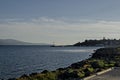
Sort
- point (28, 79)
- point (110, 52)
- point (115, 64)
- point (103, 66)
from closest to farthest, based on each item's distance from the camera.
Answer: point (28, 79)
point (103, 66)
point (115, 64)
point (110, 52)

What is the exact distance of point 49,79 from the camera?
25.9m

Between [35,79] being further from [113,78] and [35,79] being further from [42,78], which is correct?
[113,78]

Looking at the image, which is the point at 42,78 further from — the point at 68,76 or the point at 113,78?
the point at 113,78

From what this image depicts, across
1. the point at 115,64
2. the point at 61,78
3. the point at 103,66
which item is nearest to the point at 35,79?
the point at 61,78

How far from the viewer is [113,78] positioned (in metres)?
24.9

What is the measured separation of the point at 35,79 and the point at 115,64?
14047mm

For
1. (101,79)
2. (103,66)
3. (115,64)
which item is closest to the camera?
(101,79)

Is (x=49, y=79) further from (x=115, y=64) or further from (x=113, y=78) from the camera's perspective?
(x=115, y=64)

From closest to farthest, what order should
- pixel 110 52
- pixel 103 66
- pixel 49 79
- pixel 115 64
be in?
pixel 49 79 < pixel 103 66 < pixel 115 64 < pixel 110 52

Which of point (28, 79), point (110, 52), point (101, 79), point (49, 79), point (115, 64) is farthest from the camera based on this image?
point (110, 52)

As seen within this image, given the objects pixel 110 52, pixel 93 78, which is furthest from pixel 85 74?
pixel 110 52

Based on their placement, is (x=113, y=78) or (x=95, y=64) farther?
(x=95, y=64)

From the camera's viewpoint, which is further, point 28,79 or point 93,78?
point 28,79

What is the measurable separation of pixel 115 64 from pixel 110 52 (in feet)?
111
